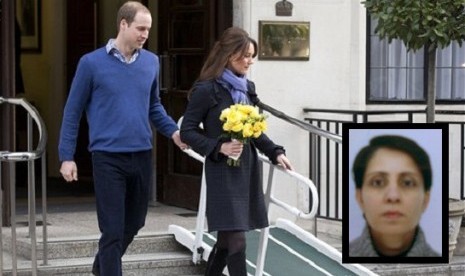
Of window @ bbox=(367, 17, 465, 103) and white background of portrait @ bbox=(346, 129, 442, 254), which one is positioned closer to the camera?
white background of portrait @ bbox=(346, 129, 442, 254)

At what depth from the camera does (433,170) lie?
468 centimetres

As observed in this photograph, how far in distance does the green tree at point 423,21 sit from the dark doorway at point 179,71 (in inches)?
69.5

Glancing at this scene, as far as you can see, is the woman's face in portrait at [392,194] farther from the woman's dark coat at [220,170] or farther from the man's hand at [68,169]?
the man's hand at [68,169]

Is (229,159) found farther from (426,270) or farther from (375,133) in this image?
(426,270)

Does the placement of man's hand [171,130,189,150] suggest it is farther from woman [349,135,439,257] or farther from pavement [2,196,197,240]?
woman [349,135,439,257]

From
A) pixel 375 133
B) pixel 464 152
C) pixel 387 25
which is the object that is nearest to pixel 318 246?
pixel 387 25

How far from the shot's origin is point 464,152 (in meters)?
10.2

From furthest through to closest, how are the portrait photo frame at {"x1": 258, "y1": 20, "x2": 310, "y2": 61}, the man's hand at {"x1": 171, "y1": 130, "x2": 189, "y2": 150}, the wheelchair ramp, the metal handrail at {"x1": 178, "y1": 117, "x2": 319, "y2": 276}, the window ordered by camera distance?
the window
the portrait photo frame at {"x1": 258, "y1": 20, "x2": 310, "y2": 61}
the wheelchair ramp
the man's hand at {"x1": 171, "y1": 130, "x2": 189, "y2": 150}
the metal handrail at {"x1": 178, "y1": 117, "x2": 319, "y2": 276}

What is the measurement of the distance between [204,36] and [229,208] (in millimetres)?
3671

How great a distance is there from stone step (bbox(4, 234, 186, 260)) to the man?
Result: 5.12 ft

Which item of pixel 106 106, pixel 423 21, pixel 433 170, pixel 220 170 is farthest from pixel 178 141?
pixel 423 21

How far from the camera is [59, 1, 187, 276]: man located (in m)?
6.53

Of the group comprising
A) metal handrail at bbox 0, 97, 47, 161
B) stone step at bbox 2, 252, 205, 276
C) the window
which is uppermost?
the window

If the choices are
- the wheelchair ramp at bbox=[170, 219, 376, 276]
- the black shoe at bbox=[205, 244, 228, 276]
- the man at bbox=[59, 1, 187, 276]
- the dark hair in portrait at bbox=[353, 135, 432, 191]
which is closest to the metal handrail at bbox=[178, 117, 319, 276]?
the wheelchair ramp at bbox=[170, 219, 376, 276]
